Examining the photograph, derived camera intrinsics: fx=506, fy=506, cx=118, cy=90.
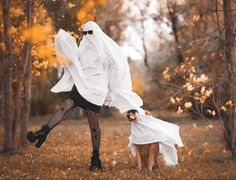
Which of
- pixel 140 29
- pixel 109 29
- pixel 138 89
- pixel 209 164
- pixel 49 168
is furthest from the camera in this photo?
pixel 140 29

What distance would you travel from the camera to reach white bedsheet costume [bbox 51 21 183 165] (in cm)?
762

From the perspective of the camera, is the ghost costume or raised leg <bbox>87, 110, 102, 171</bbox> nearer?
the ghost costume

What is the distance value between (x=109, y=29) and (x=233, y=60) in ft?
84.6

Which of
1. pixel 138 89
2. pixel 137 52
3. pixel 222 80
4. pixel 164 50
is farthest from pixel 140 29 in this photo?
pixel 222 80

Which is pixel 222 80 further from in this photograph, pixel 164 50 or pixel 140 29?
pixel 140 29

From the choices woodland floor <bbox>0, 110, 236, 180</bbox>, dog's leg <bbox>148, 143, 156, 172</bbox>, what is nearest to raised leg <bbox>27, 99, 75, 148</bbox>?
woodland floor <bbox>0, 110, 236, 180</bbox>

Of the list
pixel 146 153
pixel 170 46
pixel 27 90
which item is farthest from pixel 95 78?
pixel 170 46

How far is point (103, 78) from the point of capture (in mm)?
7758

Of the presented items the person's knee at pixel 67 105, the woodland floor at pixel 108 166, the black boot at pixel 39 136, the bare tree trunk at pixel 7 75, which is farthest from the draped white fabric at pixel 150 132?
the bare tree trunk at pixel 7 75

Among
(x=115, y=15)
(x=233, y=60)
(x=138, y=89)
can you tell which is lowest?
(x=138, y=89)

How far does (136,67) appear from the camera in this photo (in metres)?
39.3

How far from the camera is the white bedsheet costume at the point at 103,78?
7.62 meters

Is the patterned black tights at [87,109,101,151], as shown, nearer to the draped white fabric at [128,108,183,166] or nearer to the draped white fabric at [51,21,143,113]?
the draped white fabric at [51,21,143,113]

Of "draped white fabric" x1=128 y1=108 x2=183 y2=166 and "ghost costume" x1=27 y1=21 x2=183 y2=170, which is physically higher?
"ghost costume" x1=27 y1=21 x2=183 y2=170
